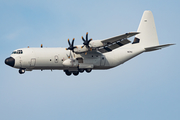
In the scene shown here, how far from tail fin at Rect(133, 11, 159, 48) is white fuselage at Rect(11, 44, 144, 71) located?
295cm

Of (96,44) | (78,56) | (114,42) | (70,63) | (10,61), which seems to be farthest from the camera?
(78,56)

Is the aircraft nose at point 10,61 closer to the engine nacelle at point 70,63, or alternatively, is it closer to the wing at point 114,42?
the engine nacelle at point 70,63

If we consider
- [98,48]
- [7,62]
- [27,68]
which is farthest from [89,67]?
[7,62]

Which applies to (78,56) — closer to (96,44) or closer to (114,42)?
(96,44)

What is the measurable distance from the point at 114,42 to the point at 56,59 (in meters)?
5.54

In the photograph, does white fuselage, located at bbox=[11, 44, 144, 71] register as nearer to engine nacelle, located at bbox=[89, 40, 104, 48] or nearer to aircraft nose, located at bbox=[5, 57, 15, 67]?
aircraft nose, located at bbox=[5, 57, 15, 67]

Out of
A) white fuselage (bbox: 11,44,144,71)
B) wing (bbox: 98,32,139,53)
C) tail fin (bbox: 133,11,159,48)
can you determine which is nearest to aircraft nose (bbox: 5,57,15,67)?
white fuselage (bbox: 11,44,144,71)

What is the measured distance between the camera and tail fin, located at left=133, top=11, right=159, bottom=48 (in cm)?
3105

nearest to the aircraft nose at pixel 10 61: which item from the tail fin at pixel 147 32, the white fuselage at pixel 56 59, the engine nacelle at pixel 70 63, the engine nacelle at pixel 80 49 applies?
the white fuselage at pixel 56 59

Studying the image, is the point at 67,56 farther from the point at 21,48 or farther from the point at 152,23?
the point at 152,23

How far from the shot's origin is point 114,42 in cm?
2706

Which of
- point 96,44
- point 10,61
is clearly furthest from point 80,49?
point 10,61

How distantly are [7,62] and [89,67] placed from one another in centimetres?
751

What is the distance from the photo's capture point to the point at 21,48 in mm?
28359
